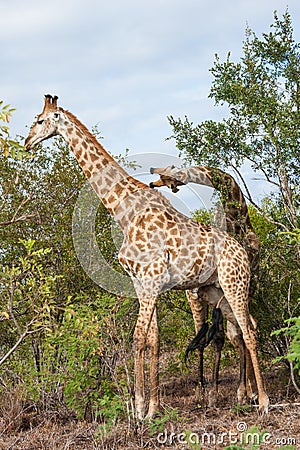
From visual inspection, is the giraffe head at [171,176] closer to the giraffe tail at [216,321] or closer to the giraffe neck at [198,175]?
the giraffe neck at [198,175]

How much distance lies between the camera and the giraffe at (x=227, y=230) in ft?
23.4

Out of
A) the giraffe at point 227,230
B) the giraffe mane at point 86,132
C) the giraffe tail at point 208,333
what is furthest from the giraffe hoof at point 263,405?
the giraffe mane at point 86,132

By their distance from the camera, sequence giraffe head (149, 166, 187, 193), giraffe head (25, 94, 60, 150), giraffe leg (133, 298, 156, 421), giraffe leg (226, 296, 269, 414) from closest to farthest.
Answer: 1. giraffe leg (133, 298, 156, 421)
2. giraffe leg (226, 296, 269, 414)
3. giraffe head (149, 166, 187, 193)
4. giraffe head (25, 94, 60, 150)

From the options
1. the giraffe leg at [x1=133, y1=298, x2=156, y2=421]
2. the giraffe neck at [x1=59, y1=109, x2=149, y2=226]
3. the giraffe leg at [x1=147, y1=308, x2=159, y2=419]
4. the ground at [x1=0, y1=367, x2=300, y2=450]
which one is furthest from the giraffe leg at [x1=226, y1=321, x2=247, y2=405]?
the giraffe neck at [x1=59, y1=109, x2=149, y2=226]

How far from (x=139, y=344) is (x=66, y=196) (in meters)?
2.78

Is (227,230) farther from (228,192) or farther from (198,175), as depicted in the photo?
(198,175)

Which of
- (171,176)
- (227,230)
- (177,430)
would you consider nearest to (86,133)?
(171,176)

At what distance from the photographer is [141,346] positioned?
6605mm

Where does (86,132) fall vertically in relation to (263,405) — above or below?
above

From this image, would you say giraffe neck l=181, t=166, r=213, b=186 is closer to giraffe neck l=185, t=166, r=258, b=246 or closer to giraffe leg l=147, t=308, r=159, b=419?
giraffe neck l=185, t=166, r=258, b=246

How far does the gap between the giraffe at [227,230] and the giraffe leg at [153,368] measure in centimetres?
43

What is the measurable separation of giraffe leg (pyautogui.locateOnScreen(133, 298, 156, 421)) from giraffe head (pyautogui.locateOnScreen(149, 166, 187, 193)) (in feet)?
4.29

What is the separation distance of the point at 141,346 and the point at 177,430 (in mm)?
954

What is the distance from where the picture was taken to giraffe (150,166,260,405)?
713 cm
